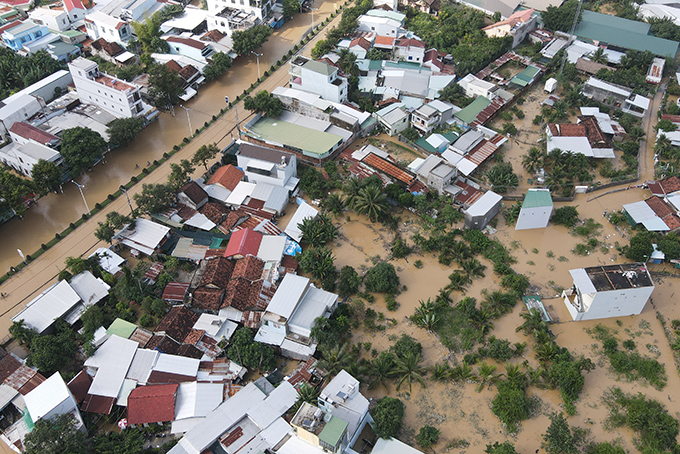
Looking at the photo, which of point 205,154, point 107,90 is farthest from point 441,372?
point 107,90

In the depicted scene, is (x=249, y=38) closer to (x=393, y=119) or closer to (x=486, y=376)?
(x=393, y=119)

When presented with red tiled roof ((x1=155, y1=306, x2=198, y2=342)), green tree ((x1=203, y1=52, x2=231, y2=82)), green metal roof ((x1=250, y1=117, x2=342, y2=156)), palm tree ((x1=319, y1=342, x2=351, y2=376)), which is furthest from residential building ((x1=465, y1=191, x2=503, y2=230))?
green tree ((x1=203, y1=52, x2=231, y2=82))

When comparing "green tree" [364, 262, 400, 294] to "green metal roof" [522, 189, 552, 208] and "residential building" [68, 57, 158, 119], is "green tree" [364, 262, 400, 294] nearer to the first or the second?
"green metal roof" [522, 189, 552, 208]

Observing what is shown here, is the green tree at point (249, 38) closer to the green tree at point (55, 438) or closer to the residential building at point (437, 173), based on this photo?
the residential building at point (437, 173)

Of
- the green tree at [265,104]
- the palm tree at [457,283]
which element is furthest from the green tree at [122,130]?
the palm tree at [457,283]

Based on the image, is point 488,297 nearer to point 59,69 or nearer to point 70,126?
point 70,126

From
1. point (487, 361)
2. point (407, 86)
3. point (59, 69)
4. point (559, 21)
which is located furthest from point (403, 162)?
point (59, 69)
